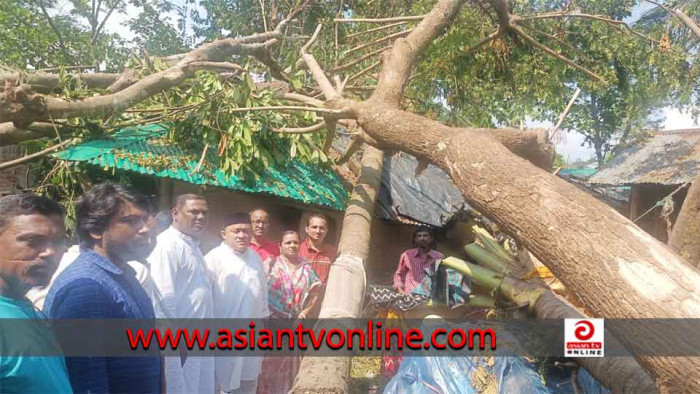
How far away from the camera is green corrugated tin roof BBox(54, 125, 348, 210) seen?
391 centimetres

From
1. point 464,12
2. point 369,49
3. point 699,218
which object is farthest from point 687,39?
point 699,218

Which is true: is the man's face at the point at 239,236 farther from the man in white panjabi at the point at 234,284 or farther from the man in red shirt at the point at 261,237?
the man in red shirt at the point at 261,237

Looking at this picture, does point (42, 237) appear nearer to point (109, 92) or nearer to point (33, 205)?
point (33, 205)

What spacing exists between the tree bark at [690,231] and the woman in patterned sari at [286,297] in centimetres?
225

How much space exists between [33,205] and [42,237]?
0.40 ft

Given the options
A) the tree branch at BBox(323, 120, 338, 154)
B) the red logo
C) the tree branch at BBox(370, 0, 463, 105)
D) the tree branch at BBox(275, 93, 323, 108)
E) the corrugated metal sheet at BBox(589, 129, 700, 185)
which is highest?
the corrugated metal sheet at BBox(589, 129, 700, 185)

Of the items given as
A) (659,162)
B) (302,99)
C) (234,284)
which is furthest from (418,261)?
(659,162)

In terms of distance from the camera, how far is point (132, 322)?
2.16 metres

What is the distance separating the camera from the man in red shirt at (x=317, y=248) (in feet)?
13.1

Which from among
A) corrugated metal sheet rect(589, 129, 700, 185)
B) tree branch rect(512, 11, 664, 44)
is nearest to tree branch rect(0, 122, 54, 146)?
tree branch rect(512, 11, 664, 44)

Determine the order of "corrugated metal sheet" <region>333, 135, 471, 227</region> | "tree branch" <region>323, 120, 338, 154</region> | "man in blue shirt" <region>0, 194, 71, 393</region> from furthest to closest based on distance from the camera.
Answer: "corrugated metal sheet" <region>333, 135, 471, 227</region> < "tree branch" <region>323, 120, 338, 154</region> < "man in blue shirt" <region>0, 194, 71, 393</region>

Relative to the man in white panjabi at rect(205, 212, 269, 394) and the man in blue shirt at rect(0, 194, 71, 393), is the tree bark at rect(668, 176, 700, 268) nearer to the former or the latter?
Answer: the man in white panjabi at rect(205, 212, 269, 394)

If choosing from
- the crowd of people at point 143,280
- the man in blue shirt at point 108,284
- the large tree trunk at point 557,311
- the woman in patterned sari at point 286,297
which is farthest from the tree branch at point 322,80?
the man in blue shirt at point 108,284

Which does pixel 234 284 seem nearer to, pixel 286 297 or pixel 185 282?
pixel 185 282
